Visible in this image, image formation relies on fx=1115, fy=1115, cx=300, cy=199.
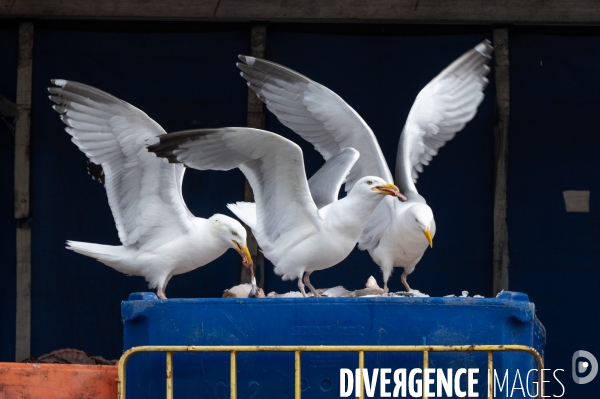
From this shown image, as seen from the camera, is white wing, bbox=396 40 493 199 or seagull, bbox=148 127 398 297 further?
white wing, bbox=396 40 493 199

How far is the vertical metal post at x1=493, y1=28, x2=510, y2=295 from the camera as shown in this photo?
8680 mm

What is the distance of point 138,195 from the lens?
6746 millimetres

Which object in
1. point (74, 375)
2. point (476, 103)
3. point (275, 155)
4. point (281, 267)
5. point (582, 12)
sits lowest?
point (74, 375)

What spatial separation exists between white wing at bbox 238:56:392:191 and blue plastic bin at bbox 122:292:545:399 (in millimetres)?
2578

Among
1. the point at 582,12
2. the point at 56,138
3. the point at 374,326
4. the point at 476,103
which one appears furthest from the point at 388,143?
the point at 374,326

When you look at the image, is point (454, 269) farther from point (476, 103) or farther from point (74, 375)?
point (74, 375)

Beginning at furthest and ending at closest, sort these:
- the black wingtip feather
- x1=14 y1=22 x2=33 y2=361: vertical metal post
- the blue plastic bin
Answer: x1=14 y1=22 x2=33 y2=361: vertical metal post < the black wingtip feather < the blue plastic bin

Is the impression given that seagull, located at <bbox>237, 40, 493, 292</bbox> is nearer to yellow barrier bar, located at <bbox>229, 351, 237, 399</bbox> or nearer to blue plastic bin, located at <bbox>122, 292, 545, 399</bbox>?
blue plastic bin, located at <bbox>122, 292, 545, 399</bbox>

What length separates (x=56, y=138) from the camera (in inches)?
343

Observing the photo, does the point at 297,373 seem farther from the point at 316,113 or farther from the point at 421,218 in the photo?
the point at 316,113

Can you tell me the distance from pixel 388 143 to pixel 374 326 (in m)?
4.46

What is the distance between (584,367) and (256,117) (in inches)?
127

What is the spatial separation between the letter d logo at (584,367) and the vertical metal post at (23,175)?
423 centimetres

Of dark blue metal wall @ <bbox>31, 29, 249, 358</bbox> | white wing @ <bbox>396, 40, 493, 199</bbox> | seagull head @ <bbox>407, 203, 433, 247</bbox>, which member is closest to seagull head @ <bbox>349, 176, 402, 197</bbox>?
seagull head @ <bbox>407, 203, 433, 247</bbox>
